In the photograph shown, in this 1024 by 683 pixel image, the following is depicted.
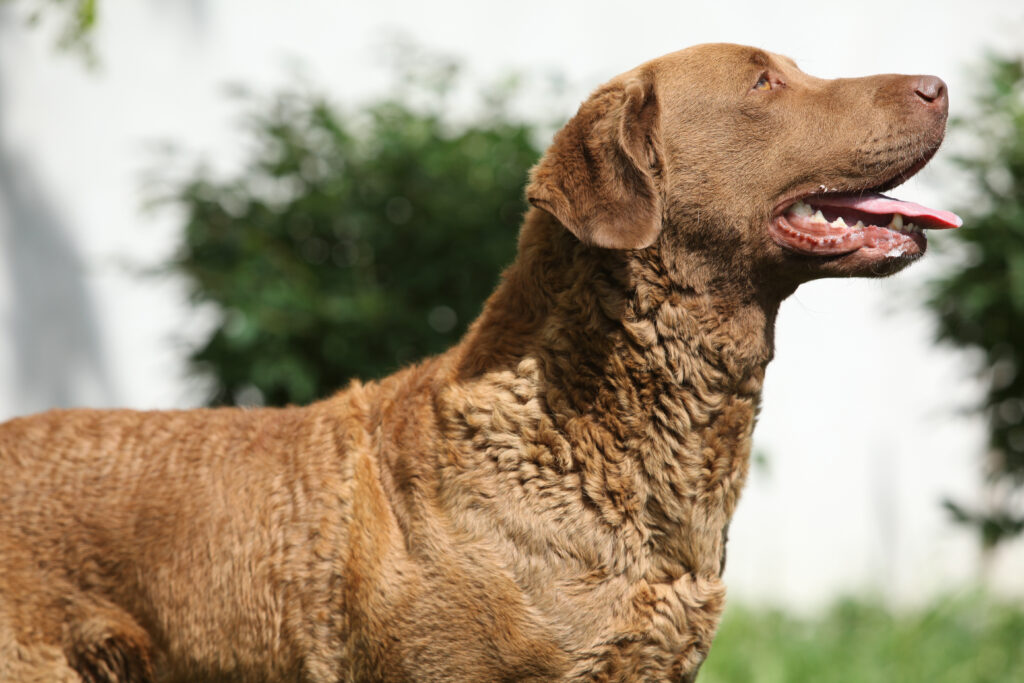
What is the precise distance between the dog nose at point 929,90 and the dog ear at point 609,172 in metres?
0.72

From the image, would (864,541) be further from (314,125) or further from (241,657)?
(241,657)

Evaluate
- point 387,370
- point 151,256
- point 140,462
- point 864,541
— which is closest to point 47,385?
point 151,256

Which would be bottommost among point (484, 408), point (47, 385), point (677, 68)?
point (484, 408)

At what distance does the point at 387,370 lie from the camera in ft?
17.1

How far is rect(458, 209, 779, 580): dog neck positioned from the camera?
2.68 metres

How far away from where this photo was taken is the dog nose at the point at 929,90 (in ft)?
9.37

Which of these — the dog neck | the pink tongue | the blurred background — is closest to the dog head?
the pink tongue

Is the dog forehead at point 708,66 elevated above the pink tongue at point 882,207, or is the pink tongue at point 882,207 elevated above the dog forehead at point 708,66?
the dog forehead at point 708,66

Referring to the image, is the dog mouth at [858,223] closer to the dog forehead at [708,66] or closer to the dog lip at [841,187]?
the dog lip at [841,187]

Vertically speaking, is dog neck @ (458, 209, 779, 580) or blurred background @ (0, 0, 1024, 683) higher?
blurred background @ (0, 0, 1024, 683)

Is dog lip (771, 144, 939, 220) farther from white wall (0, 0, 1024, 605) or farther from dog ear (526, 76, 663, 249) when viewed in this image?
white wall (0, 0, 1024, 605)

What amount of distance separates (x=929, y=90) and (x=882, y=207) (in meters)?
0.34

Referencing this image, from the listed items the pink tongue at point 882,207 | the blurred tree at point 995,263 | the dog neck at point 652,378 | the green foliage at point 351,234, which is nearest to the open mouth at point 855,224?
the pink tongue at point 882,207

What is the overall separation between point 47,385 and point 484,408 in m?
4.19
